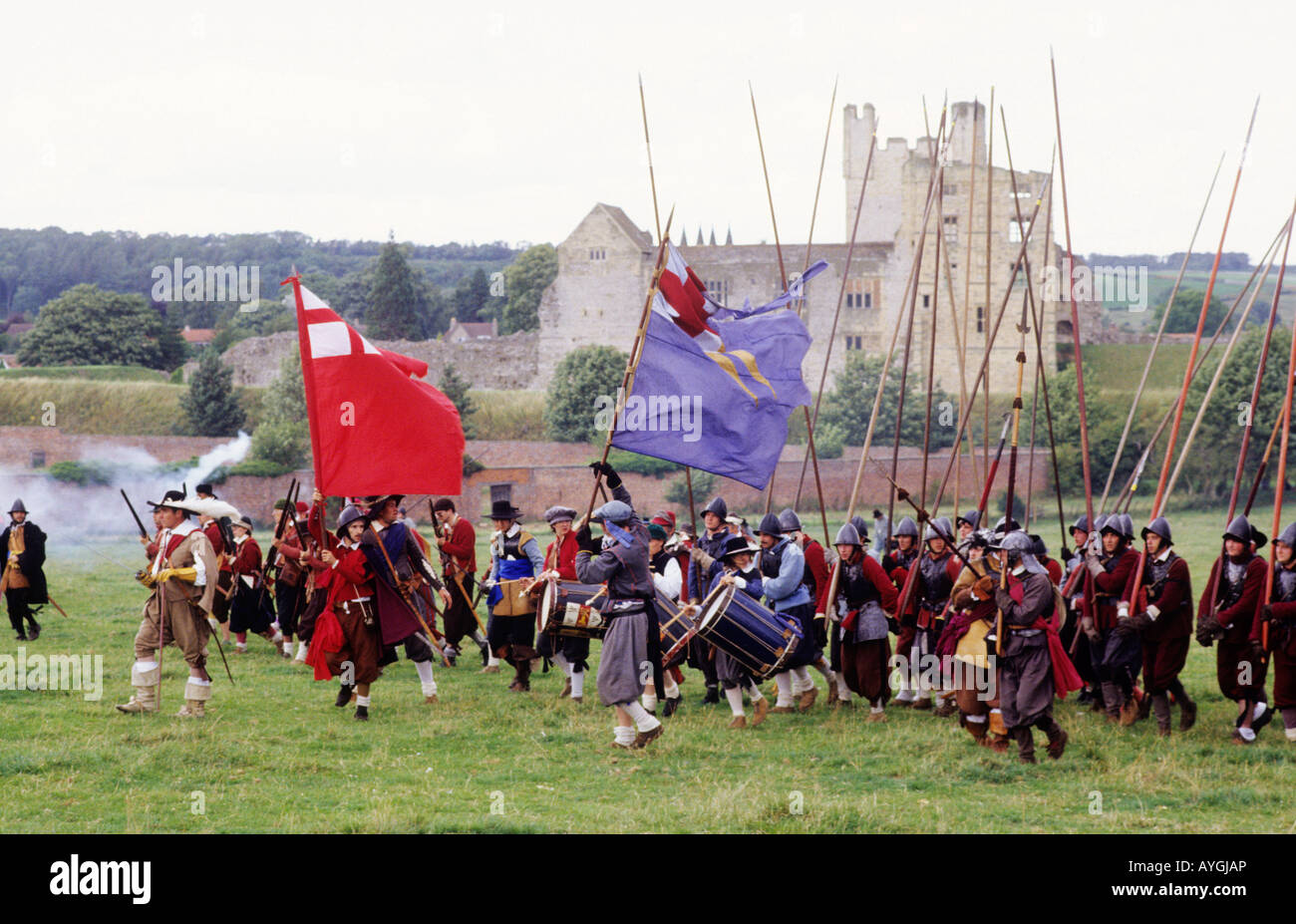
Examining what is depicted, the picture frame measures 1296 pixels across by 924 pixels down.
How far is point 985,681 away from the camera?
439 inches

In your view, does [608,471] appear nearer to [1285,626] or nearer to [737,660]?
[737,660]

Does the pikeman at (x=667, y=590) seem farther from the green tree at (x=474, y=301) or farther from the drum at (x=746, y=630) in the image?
the green tree at (x=474, y=301)

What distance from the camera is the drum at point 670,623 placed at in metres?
12.4

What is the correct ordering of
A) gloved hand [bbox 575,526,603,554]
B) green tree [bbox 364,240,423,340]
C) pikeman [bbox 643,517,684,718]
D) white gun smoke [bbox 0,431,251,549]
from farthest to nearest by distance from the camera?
green tree [bbox 364,240,423,340], white gun smoke [bbox 0,431,251,549], pikeman [bbox 643,517,684,718], gloved hand [bbox 575,526,603,554]

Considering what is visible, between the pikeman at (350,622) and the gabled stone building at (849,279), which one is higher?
the gabled stone building at (849,279)

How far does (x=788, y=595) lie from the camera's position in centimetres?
1270

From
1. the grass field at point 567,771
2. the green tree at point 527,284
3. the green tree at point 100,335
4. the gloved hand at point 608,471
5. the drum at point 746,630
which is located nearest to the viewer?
the grass field at point 567,771

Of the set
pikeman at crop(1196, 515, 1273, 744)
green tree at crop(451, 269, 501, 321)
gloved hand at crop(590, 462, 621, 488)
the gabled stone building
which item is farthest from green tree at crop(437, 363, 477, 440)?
green tree at crop(451, 269, 501, 321)

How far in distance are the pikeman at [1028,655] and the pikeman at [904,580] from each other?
7.10 ft

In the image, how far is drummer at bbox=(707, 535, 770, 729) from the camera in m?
12.3

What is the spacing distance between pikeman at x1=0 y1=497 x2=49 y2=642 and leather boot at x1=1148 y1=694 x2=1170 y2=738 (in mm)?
12204

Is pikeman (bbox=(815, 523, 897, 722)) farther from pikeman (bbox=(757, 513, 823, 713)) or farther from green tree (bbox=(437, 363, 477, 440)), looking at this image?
green tree (bbox=(437, 363, 477, 440))

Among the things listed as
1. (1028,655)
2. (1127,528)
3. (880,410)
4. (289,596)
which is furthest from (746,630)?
(880,410)

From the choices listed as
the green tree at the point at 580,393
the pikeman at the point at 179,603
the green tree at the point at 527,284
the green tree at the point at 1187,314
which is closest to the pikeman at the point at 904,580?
the pikeman at the point at 179,603
